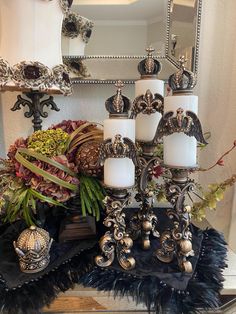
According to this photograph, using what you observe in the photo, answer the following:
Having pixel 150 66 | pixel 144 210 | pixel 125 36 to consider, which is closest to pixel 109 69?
pixel 125 36

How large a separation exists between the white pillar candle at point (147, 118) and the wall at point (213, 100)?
0.99ft

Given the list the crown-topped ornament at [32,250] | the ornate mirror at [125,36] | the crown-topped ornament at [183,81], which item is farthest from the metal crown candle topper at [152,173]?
the ornate mirror at [125,36]

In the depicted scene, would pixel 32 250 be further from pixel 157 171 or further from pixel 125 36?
pixel 125 36

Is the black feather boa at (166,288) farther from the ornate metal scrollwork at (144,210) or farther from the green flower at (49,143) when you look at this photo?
the green flower at (49,143)

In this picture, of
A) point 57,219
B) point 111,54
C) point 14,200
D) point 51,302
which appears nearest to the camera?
point 51,302

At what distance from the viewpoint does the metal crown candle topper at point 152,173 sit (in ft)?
1.84

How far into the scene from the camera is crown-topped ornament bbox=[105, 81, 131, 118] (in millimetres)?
573

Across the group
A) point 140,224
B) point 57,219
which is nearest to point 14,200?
point 57,219

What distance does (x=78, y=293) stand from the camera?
58cm

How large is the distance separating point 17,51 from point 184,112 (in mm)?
468

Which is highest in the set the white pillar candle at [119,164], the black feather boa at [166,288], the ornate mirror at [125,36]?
the ornate mirror at [125,36]

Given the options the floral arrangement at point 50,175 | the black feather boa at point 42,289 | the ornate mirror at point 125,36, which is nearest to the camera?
the black feather boa at point 42,289

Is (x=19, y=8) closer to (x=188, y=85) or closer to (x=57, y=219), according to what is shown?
(x=188, y=85)

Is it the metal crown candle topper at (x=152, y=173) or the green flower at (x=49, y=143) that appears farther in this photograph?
the green flower at (x=49, y=143)
